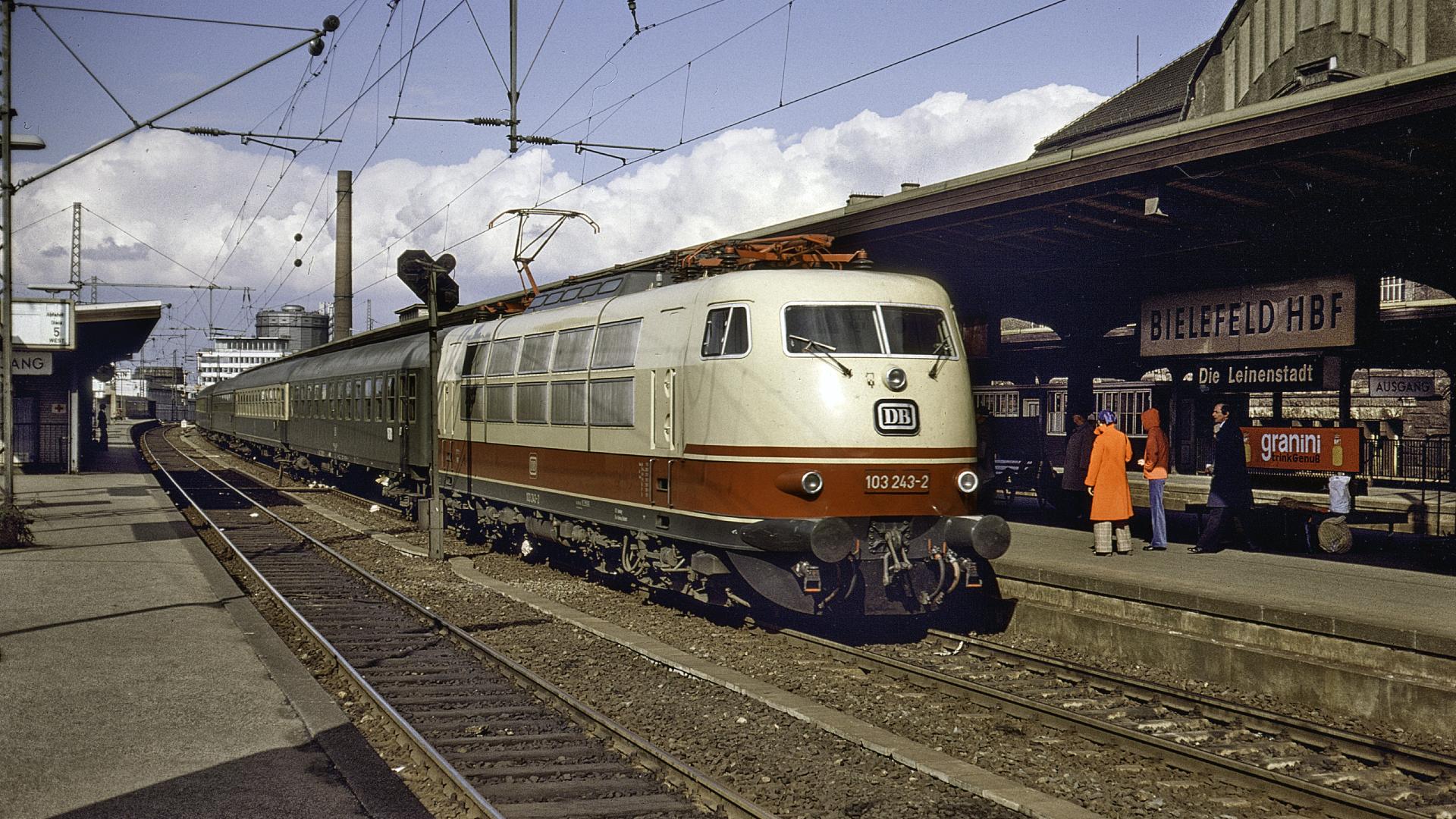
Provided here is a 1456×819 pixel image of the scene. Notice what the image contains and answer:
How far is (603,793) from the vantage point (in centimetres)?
694

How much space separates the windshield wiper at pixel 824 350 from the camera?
10.5 m

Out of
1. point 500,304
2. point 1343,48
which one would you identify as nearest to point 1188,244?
point 500,304

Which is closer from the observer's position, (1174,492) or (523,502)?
(523,502)

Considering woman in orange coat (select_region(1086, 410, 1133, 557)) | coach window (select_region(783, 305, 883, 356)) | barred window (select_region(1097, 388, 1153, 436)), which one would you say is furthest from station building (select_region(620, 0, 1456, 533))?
barred window (select_region(1097, 388, 1153, 436))

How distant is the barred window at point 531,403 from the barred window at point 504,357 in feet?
1.61

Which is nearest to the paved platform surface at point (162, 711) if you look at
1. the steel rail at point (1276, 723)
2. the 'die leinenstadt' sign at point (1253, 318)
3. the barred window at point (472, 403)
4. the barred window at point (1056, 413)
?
the barred window at point (472, 403)

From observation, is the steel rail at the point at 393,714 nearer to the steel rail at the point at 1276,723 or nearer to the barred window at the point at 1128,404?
the steel rail at the point at 1276,723

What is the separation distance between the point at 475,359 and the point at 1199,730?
39.0 feet

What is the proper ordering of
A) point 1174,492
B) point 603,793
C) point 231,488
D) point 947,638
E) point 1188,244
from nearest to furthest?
point 603,793
point 947,638
point 1188,244
point 1174,492
point 231,488

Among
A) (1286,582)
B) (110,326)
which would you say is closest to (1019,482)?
(1286,582)

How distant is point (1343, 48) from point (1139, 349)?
16871mm

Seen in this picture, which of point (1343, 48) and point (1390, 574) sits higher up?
point (1343, 48)

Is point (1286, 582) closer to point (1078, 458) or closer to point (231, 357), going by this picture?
point (1078, 458)

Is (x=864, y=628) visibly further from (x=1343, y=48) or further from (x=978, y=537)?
(x=1343, y=48)
